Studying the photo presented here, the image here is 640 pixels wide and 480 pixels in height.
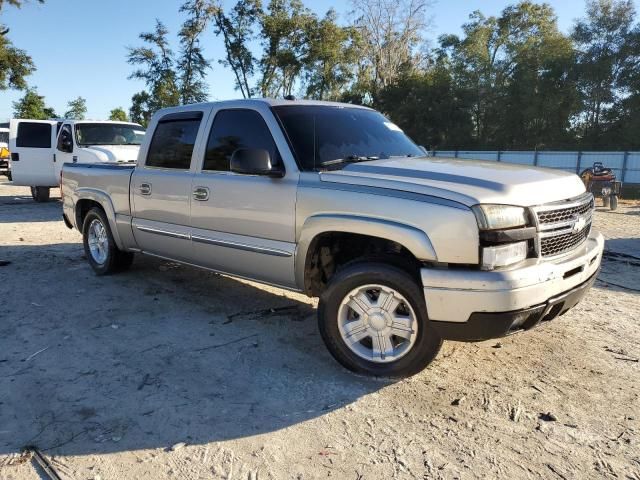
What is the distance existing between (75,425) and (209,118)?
9.25ft

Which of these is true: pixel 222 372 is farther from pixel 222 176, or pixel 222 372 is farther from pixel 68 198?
pixel 68 198

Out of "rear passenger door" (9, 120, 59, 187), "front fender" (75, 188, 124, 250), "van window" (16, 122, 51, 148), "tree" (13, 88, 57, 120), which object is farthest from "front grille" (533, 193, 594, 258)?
"tree" (13, 88, 57, 120)

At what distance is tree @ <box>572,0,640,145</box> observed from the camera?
3362cm

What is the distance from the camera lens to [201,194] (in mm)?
4688

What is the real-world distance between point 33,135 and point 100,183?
9.40 metres

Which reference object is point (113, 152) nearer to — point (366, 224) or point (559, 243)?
point (366, 224)

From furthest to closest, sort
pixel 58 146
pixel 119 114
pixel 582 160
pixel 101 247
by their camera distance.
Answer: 1. pixel 119 114
2. pixel 582 160
3. pixel 58 146
4. pixel 101 247

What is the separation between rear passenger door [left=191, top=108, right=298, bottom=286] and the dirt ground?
0.60 metres

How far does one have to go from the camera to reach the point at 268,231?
13.7 ft

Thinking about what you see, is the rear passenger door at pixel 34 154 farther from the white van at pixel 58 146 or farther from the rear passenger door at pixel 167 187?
the rear passenger door at pixel 167 187

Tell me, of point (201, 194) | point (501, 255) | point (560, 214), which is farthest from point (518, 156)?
point (501, 255)

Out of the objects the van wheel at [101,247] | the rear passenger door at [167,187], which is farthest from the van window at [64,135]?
the rear passenger door at [167,187]

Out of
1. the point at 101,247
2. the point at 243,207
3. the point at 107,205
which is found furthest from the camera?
the point at 101,247

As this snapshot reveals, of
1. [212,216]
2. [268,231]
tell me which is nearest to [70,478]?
[268,231]
